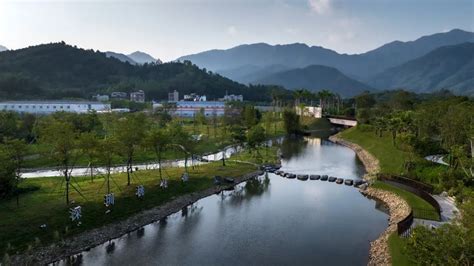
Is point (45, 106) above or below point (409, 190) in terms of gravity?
above

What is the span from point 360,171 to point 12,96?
135611 mm


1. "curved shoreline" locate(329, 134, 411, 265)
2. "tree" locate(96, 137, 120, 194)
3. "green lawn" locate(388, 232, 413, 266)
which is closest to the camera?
"green lawn" locate(388, 232, 413, 266)

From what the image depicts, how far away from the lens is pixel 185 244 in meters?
29.8

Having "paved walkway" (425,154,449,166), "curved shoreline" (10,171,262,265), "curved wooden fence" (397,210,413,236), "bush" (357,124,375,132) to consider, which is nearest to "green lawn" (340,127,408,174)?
"bush" (357,124,375,132)

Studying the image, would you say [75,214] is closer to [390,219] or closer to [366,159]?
[390,219]

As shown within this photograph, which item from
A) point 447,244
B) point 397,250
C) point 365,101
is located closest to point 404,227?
point 397,250

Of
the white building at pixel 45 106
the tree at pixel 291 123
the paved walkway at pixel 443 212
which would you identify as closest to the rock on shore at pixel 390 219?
the paved walkway at pixel 443 212

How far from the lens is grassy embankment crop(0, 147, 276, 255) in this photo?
26922mm

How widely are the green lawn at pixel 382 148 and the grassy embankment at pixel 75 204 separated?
23.0m

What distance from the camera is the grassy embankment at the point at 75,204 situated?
26.9 metres

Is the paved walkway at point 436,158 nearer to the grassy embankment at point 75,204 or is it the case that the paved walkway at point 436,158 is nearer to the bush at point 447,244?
the grassy embankment at point 75,204

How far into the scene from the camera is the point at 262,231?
32281mm

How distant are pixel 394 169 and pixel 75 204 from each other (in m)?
Result: 38.3

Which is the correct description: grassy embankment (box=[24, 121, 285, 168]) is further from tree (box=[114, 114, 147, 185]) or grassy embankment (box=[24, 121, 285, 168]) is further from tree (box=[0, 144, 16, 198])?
tree (box=[0, 144, 16, 198])
